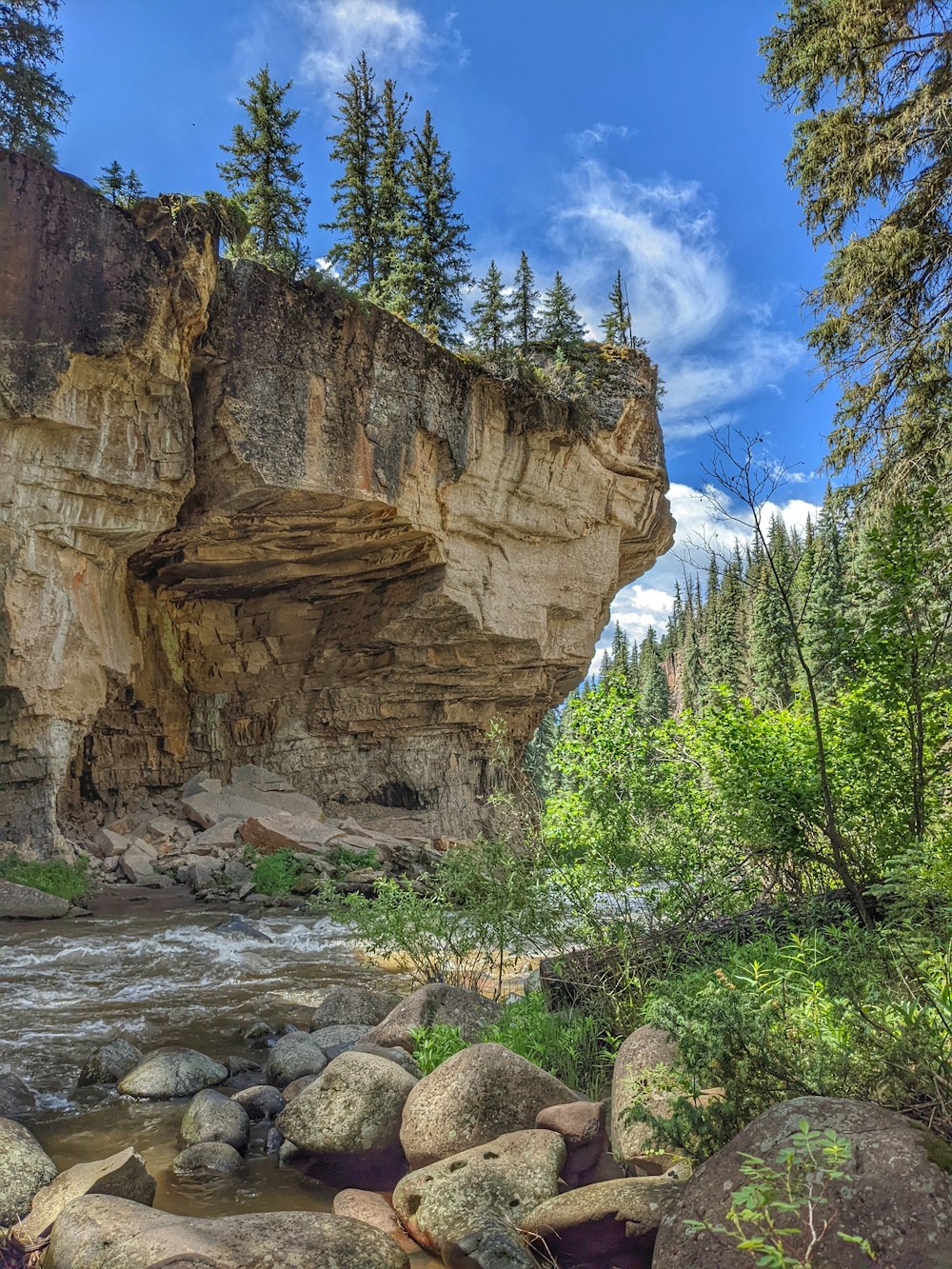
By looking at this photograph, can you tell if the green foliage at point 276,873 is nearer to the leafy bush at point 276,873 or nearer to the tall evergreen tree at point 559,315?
the leafy bush at point 276,873

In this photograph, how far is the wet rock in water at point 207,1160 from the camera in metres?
4.81

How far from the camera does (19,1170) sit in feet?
14.3

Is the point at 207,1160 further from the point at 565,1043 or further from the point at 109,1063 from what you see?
the point at 565,1043

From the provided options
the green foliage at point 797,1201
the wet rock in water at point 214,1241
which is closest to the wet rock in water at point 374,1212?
the wet rock in water at point 214,1241

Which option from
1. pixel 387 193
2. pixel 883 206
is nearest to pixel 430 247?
pixel 387 193

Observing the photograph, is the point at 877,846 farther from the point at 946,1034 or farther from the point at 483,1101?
the point at 483,1101

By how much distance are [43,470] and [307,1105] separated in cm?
1260

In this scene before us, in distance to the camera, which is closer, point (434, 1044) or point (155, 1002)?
point (434, 1044)

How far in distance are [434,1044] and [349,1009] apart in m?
2.13

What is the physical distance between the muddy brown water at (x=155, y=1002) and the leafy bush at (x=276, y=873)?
113 cm

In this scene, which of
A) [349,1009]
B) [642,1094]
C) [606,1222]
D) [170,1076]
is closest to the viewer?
[606,1222]

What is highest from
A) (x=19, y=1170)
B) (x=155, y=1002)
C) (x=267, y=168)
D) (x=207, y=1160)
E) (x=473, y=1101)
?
(x=267, y=168)

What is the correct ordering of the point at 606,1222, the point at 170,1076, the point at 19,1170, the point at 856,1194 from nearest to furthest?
the point at 856,1194, the point at 606,1222, the point at 19,1170, the point at 170,1076

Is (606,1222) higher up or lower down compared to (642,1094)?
lower down
